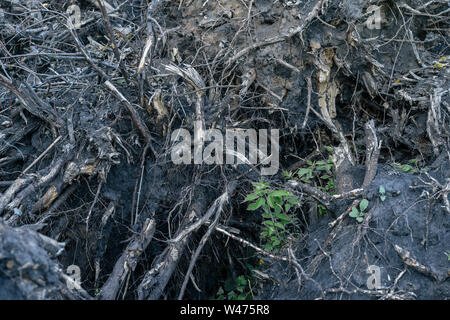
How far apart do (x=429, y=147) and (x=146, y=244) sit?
6.84 ft

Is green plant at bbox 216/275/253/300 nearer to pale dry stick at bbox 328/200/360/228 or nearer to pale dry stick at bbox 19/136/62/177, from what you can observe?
pale dry stick at bbox 328/200/360/228

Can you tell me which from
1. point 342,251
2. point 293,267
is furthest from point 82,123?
point 342,251

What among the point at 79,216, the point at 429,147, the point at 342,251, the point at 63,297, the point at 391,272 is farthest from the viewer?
the point at 429,147

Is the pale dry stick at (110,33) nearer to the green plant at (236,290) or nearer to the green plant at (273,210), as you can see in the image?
the green plant at (273,210)

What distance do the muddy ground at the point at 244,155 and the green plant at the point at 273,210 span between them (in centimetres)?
2

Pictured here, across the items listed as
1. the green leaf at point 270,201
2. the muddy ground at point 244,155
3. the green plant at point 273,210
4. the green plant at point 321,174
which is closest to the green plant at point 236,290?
the muddy ground at point 244,155

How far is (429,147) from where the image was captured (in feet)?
9.68

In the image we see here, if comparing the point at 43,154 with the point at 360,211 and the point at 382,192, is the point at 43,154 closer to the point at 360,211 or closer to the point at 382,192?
the point at 360,211

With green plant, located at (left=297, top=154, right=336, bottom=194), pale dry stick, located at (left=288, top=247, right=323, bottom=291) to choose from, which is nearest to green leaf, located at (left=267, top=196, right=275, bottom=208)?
pale dry stick, located at (left=288, top=247, right=323, bottom=291)

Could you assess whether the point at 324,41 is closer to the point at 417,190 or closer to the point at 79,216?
the point at 417,190

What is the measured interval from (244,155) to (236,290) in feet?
3.24

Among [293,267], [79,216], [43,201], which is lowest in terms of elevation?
[293,267]

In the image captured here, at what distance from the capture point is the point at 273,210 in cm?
282

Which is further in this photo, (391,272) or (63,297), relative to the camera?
(391,272)
